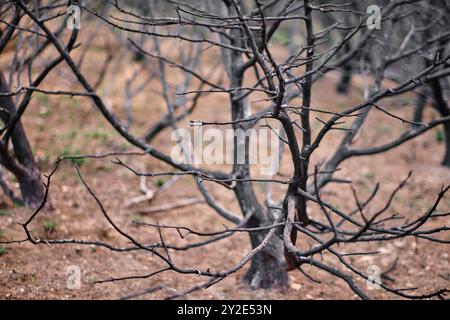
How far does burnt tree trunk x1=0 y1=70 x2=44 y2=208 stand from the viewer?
359cm

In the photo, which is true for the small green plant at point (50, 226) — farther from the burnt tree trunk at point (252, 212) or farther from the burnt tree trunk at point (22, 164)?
the burnt tree trunk at point (252, 212)

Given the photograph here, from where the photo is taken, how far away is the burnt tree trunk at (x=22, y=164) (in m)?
3.59

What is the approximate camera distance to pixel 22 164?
3.71 meters

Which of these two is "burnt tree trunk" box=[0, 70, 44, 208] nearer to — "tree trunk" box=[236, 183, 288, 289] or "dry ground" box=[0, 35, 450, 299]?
"dry ground" box=[0, 35, 450, 299]

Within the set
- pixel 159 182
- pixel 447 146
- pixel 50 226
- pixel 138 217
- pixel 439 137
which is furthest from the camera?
pixel 439 137

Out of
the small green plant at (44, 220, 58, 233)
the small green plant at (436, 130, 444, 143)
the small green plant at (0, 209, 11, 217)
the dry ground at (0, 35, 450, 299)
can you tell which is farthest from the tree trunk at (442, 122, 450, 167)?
the small green plant at (0, 209, 11, 217)

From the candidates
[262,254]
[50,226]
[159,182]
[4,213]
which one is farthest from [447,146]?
[4,213]

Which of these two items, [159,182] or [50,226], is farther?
[159,182]

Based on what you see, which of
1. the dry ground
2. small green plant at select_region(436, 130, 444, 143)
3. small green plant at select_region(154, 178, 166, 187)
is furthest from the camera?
small green plant at select_region(436, 130, 444, 143)

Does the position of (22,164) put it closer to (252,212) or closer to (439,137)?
(252,212)

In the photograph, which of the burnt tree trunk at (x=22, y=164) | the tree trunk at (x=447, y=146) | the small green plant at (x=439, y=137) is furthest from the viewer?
the small green plant at (x=439, y=137)

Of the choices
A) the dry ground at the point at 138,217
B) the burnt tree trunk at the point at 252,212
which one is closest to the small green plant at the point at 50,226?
the dry ground at the point at 138,217

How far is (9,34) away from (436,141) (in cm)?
618

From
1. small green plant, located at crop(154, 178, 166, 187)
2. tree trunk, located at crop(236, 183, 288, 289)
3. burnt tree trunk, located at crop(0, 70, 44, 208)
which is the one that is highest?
burnt tree trunk, located at crop(0, 70, 44, 208)
